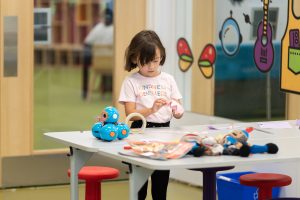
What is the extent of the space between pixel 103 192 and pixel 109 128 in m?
2.44

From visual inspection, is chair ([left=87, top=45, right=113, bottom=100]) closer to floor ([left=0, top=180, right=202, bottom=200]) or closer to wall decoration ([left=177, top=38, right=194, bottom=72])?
wall decoration ([left=177, top=38, right=194, bottom=72])

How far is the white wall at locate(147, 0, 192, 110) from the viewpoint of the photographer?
22.3ft

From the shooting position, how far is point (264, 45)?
573cm

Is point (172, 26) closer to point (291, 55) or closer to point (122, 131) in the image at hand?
point (291, 55)

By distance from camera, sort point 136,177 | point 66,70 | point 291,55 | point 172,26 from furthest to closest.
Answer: point 66,70
point 172,26
point 291,55
point 136,177

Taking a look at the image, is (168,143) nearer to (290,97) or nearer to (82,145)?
(82,145)

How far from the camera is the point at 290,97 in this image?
18.2 feet

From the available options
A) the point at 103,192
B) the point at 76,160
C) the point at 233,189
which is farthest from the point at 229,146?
the point at 103,192

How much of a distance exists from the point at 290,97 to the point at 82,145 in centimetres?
191

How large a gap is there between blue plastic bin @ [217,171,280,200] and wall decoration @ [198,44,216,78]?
3.39ft

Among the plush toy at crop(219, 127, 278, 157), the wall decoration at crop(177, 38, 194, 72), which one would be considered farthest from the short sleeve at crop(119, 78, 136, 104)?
the wall decoration at crop(177, 38, 194, 72)

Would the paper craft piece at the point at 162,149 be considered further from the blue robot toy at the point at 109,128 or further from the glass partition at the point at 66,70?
the glass partition at the point at 66,70

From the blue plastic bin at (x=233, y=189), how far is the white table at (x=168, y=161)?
647mm

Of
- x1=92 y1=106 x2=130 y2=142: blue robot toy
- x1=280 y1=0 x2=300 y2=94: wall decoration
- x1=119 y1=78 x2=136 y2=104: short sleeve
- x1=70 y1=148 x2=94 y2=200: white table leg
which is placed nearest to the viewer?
x1=92 y1=106 x2=130 y2=142: blue robot toy
